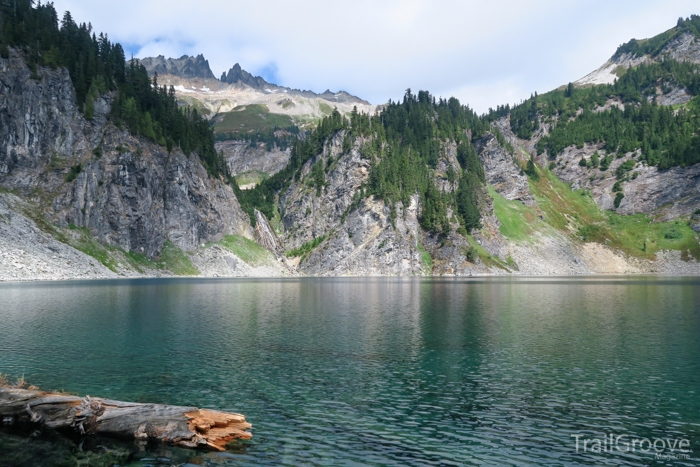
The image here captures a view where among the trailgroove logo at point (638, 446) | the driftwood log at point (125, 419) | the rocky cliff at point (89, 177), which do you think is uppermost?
the rocky cliff at point (89, 177)

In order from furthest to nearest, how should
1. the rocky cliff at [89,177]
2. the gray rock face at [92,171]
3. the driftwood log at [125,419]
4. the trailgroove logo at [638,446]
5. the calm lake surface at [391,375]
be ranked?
the gray rock face at [92,171] < the rocky cliff at [89,177] < the calm lake surface at [391,375] < the driftwood log at [125,419] < the trailgroove logo at [638,446]

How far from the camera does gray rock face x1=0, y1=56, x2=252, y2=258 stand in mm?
149750

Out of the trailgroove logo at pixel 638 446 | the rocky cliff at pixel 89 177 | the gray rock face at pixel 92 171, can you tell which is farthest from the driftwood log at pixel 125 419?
the gray rock face at pixel 92 171

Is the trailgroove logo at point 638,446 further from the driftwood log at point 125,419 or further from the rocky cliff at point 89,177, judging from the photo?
the rocky cliff at point 89,177

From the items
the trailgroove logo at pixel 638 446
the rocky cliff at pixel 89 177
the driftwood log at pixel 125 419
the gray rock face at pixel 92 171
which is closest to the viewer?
the trailgroove logo at pixel 638 446

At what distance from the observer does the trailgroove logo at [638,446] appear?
65.9ft

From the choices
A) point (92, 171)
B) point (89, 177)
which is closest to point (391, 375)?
point (89, 177)

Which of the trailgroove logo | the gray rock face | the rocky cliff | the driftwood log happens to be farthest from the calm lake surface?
the gray rock face

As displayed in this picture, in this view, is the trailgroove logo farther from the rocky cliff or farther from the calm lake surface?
the rocky cliff

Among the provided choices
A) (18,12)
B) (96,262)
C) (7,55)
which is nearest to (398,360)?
(96,262)

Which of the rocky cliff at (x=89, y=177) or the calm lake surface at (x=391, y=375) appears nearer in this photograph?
the calm lake surface at (x=391, y=375)

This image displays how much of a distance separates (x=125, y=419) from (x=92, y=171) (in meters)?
163

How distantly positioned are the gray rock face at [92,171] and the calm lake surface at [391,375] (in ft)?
336

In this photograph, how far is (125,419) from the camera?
21594 millimetres
